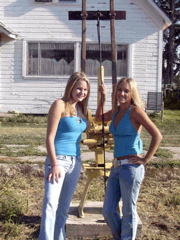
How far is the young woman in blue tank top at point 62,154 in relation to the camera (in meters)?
3.03

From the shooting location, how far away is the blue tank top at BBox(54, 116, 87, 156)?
10.5 feet

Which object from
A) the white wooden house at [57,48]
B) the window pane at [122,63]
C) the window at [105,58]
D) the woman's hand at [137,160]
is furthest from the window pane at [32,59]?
the woman's hand at [137,160]

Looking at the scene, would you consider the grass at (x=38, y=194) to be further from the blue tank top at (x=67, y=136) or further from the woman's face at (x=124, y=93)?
the woman's face at (x=124, y=93)

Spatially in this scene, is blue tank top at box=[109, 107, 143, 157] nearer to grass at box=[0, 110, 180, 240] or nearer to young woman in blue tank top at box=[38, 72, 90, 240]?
young woman in blue tank top at box=[38, 72, 90, 240]

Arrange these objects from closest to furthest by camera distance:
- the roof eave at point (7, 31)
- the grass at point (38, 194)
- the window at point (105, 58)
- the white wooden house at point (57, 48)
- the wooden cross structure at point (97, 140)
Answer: the wooden cross structure at point (97, 140) → the grass at point (38, 194) → the roof eave at point (7, 31) → the white wooden house at point (57, 48) → the window at point (105, 58)

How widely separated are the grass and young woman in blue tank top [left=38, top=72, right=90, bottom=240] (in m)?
0.84

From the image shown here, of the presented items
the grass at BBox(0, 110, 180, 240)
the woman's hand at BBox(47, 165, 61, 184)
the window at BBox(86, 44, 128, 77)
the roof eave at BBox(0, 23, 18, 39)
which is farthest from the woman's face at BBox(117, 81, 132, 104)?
the window at BBox(86, 44, 128, 77)

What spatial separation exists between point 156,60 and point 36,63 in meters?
4.01

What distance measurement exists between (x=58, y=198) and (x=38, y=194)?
1989 millimetres

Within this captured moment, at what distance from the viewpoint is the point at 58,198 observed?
10.2 feet

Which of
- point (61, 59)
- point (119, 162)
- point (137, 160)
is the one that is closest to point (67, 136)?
point (119, 162)

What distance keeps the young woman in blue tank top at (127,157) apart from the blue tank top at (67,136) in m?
0.34

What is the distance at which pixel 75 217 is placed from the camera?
4086 millimetres

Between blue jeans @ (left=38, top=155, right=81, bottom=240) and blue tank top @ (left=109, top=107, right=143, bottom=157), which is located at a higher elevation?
blue tank top @ (left=109, top=107, right=143, bottom=157)
